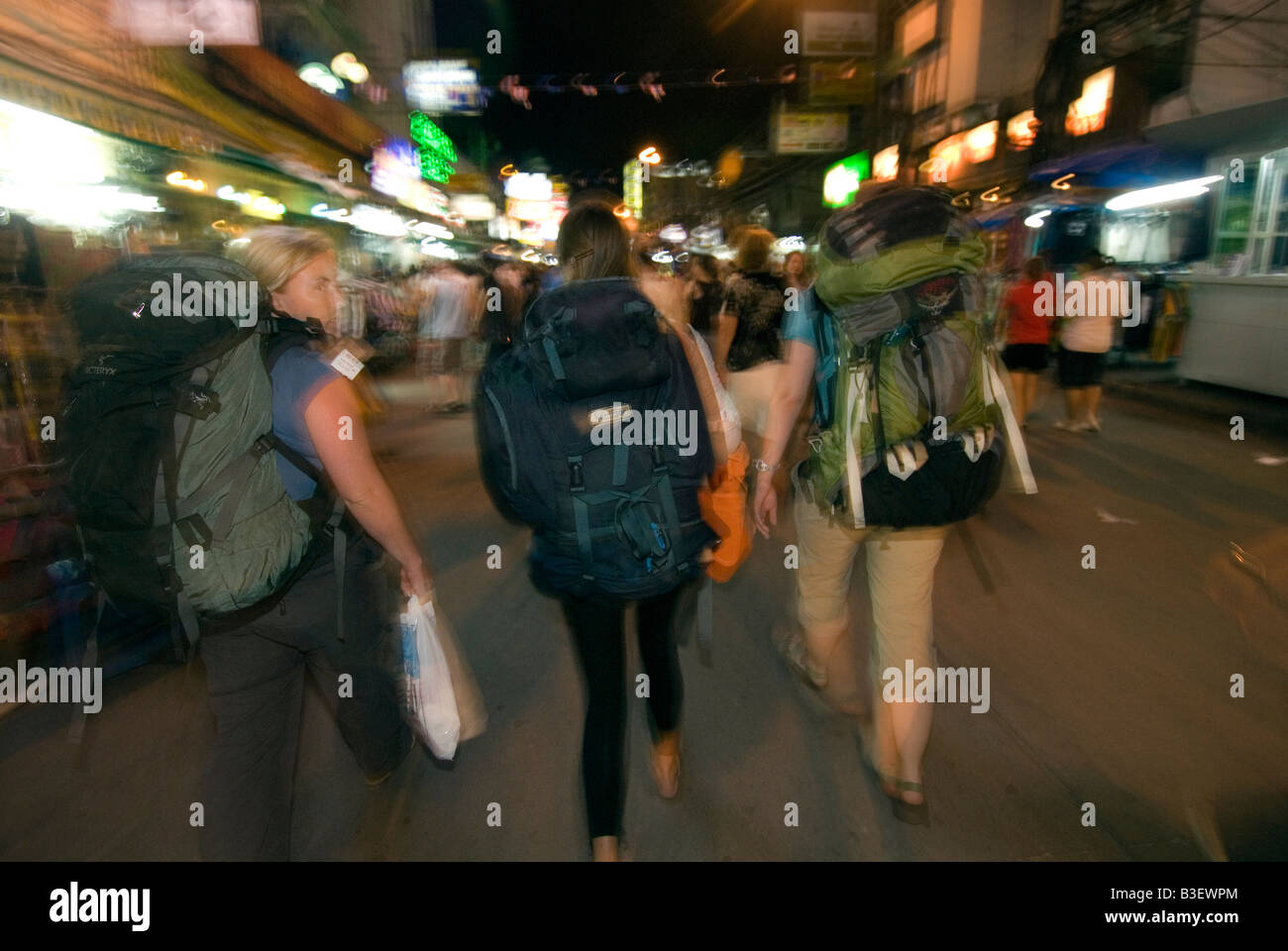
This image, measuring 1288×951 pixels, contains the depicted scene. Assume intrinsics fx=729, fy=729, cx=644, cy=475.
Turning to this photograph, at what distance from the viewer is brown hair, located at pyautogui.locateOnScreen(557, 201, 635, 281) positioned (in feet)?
7.12

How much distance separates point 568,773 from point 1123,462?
669 centimetres

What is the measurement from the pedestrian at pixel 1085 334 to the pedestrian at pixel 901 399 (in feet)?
21.9

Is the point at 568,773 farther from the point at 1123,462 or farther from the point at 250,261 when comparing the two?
the point at 1123,462

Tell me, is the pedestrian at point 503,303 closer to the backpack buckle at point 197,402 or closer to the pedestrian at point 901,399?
the pedestrian at point 901,399

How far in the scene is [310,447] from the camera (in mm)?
2096

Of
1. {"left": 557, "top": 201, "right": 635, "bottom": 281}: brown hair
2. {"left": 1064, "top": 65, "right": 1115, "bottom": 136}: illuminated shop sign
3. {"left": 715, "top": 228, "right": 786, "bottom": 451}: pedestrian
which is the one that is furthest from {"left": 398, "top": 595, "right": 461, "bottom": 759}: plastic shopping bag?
{"left": 1064, "top": 65, "right": 1115, "bottom": 136}: illuminated shop sign

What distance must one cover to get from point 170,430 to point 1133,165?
50.3 feet

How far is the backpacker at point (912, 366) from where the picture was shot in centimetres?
214

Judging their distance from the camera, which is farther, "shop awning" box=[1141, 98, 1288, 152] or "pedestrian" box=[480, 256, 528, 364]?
"shop awning" box=[1141, 98, 1288, 152]

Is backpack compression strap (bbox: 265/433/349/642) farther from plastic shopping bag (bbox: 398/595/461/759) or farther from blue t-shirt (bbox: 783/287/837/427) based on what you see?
blue t-shirt (bbox: 783/287/837/427)

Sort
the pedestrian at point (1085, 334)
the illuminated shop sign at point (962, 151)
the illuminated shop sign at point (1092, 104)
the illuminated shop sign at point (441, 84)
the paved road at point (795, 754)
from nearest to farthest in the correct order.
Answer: the paved road at point (795, 754) → the pedestrian at point (1085, 334) → the illuminated shop sign at point (1092, 104) → the illuminated shop sign at point (962, 151) → the illuminated shop sign at point (441, 84)

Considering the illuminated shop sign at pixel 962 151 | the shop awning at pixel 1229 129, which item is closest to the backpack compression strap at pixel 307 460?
the shop awning at pixel 1229 129

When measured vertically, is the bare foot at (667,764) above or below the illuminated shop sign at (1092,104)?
below

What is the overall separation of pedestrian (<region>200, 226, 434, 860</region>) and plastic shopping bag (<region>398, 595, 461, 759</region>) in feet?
0.40
